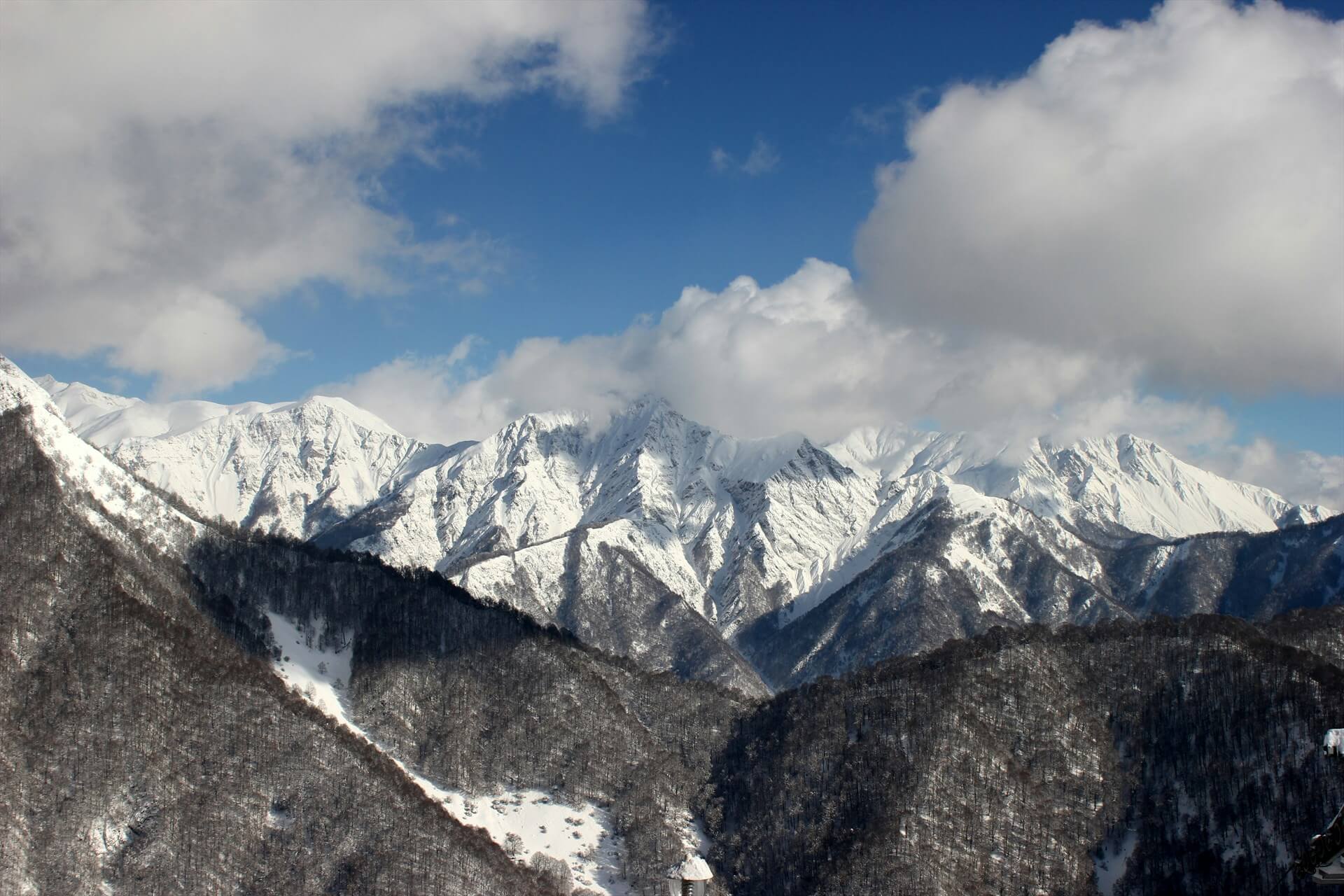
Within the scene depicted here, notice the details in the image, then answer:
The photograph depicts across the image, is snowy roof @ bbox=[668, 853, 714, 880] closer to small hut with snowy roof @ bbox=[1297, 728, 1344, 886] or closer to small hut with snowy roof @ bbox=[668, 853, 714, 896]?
small hut with snowy roof @ bbox=[668, 853, 714, 896]

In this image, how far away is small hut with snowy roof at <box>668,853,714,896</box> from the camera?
51.5 metres

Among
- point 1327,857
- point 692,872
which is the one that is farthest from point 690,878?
point 1327,857

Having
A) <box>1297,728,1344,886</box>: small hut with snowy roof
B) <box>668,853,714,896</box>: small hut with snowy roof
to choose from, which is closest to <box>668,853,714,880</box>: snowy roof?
<box>668,853,714,896</box>: small hut with snowy roof

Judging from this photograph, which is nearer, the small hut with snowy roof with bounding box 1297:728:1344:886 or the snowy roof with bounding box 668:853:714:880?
the small hut with snowy roof with bounding box 1297:728:1344:886

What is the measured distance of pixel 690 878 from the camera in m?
52.7

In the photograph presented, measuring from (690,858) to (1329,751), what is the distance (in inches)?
1405

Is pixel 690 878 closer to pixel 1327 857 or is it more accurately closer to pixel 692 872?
pixel 692 872

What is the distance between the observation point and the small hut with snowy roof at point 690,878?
51531 millimetres

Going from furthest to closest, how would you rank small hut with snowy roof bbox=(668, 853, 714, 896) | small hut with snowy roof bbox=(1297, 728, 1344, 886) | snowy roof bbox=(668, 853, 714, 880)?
snowy roof bbox=(668, 853, 714, 880) < small hut with snowy roof bbox=(668, 853, 714, 896) < small hut with snowy roof bbox=(1297, 728, 1344, 886)

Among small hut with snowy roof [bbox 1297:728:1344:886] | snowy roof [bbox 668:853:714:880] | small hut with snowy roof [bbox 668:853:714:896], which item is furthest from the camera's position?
snowy roof [bbox 668:853:714:880]

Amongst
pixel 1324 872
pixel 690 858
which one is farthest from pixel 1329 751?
pixel 690 858

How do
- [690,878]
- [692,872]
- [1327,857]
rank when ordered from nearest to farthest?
1. [1327,857]
2. [690,878]
3. [692,872]

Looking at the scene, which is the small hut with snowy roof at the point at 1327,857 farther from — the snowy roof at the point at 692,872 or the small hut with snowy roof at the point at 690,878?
the snowy roof at the point at 692,872

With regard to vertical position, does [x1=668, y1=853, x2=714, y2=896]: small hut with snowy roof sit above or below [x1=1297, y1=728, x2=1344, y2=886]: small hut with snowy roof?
above
